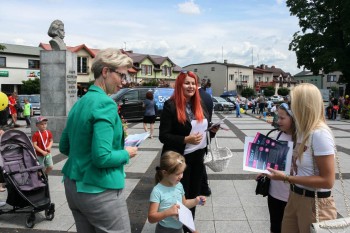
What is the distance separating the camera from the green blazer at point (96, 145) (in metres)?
2.03

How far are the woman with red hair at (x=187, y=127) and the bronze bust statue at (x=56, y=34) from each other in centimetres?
881

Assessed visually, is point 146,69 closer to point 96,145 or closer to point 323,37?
point 323,37

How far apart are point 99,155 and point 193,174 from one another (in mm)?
1811

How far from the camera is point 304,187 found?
2432mm

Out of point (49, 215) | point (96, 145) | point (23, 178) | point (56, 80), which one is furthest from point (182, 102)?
point (56, 80)

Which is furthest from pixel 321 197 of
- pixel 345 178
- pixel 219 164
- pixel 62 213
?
pixel 345 178

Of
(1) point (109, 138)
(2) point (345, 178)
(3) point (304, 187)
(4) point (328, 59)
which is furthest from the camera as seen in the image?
(4) point (328, 59)

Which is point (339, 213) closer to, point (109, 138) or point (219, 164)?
point (219, 164)

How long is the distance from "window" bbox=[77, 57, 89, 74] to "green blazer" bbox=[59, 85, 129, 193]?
50679 millimetres

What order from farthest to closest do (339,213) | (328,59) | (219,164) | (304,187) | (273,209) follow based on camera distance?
(328,59)
(339,213)
(219,164)
(273,209)
(304,187)

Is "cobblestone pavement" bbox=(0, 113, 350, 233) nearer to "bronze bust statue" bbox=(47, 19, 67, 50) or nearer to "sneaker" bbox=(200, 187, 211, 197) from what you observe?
"sneaker" bbox=(200, 187, 211, 197)

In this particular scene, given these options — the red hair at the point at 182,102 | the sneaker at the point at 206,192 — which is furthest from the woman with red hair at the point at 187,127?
the sneaker at the point at 206,192

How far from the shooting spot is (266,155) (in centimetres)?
255

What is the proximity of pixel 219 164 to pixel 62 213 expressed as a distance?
92.6 inches
